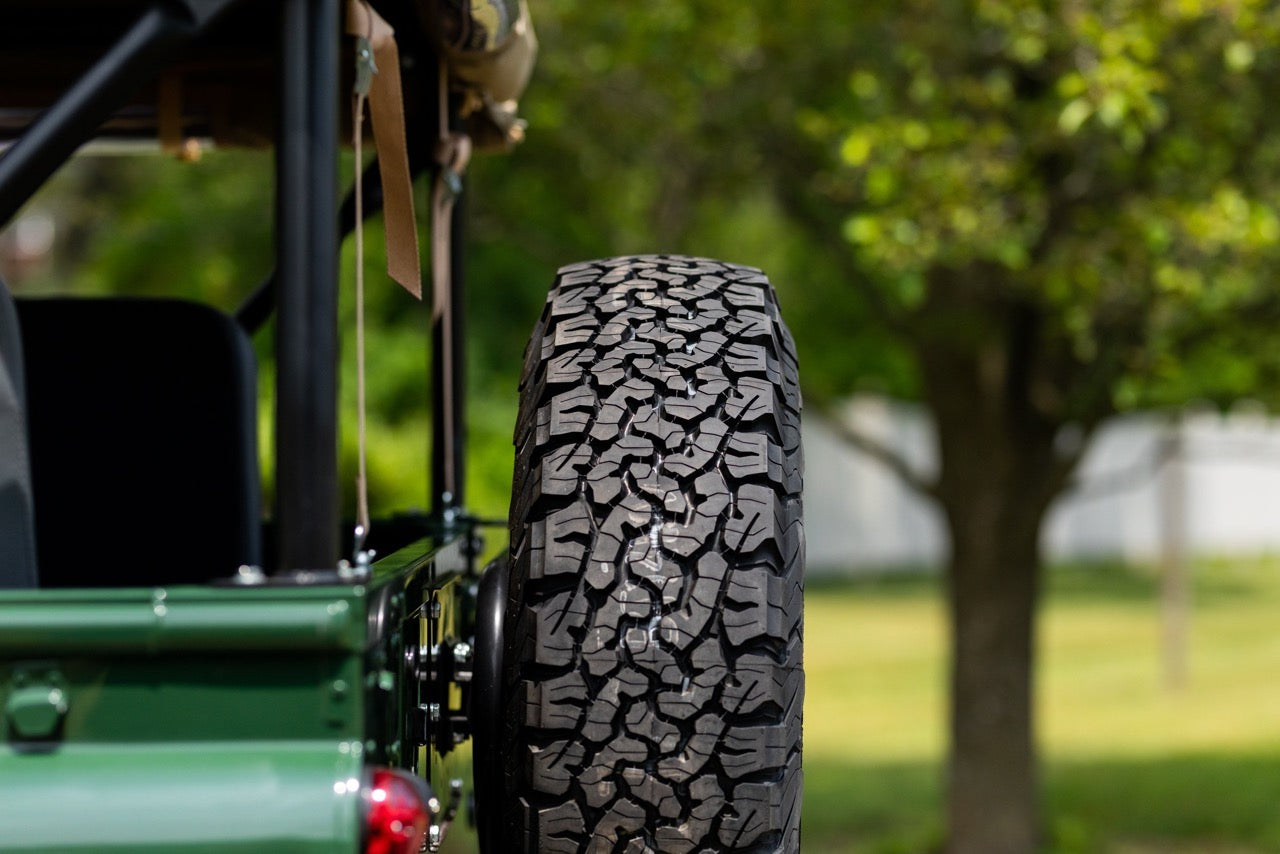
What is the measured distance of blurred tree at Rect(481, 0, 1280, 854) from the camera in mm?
6984

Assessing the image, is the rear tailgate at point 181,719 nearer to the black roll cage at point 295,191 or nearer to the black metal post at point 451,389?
the black roll cage at point 295,191

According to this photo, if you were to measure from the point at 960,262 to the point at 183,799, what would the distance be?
5773 mm

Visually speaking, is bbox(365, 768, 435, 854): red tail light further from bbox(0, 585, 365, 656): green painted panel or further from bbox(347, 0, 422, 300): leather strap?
bbox(347, 0, 422, 300): leather strap

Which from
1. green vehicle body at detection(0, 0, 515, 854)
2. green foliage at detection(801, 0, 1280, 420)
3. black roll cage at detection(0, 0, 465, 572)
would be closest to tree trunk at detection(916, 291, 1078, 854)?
green foliage at detection(801, 0, 1280, 420)

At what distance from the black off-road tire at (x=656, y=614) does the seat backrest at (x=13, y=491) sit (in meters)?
0.68

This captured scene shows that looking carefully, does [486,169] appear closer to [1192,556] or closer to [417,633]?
[417,633]

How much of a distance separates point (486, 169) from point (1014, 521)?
3.35 meters

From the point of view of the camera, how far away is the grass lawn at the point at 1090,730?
34.0 feet

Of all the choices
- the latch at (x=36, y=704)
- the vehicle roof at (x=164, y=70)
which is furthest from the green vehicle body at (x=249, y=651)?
the vehicle roof at (x=164, y=70)

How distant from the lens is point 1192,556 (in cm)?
2597

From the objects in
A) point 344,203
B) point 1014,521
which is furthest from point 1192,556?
point 344,203

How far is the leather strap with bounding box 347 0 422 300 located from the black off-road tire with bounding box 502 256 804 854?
300mm

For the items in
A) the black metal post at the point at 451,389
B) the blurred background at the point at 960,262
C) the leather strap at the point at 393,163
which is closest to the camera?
the leather strap at the point at 393,163

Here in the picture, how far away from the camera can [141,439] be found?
10.9 feet
